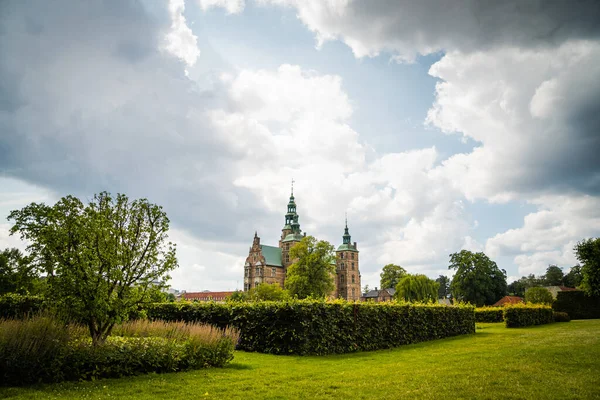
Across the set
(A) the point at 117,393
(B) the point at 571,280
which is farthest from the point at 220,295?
(A) the point at 117,393

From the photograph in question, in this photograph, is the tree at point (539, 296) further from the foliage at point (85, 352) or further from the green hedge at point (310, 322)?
the foliage at point (85, 352)

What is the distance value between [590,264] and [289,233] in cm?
6612

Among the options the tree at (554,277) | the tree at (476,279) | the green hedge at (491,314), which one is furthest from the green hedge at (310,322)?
the tree at (554,277)

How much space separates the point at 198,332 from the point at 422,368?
632cm

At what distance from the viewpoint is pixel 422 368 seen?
36.0 ft

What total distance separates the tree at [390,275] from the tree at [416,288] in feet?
109

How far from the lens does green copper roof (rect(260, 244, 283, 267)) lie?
309 ft

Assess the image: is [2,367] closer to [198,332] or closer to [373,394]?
[198,332]

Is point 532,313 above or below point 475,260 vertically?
below

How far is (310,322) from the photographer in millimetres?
14945

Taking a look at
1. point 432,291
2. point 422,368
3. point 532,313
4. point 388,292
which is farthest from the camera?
point 388,292

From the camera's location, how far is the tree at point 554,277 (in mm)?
106625

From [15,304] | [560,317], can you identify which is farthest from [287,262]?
[15,304]

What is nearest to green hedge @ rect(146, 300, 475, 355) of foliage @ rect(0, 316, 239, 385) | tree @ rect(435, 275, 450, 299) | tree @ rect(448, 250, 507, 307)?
foliage @ rect(0, 316, 239, 385)
